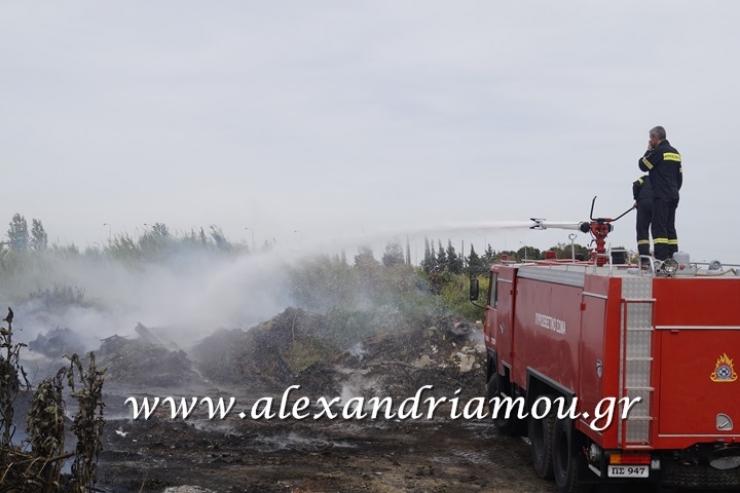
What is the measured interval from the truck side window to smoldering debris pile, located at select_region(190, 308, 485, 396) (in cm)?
412

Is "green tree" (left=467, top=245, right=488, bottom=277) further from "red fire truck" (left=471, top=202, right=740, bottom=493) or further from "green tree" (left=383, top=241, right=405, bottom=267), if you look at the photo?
"red fire truck" (left=471, top=202, right=740, bottom=493)

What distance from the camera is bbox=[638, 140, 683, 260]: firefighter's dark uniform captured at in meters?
10.1

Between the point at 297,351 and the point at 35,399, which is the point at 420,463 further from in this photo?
the point at 297,351

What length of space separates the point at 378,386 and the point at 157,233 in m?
19.5

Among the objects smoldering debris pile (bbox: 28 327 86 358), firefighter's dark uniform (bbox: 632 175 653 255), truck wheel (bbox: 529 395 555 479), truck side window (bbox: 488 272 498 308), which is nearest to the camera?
truck wheel (bbox: 529 395 555 479)

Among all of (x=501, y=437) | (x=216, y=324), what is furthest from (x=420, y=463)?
(x=216, y=324)

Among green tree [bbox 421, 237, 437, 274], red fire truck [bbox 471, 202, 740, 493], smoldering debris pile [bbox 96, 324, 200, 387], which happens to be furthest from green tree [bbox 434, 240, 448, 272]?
red fire truck [bbox 471, 202, 740, 493]

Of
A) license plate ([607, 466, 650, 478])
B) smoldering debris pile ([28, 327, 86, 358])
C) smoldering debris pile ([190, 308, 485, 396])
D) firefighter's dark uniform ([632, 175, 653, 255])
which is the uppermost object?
firefighter's dark uniform ([632, 175, 653, 255])

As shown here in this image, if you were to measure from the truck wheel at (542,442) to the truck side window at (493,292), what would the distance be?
9.24 feet

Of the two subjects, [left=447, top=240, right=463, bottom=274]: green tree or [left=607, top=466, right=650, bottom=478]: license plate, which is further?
[left=447, top=240, right=463, bottom=274]: green tree

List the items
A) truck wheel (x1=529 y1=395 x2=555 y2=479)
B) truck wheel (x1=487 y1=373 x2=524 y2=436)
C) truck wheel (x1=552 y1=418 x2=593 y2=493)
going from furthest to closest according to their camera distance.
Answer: truck wheel (x1=487 y1=373 x2=524 y2=436)
truck wheel (x1=529 y1=395 x2=555 y2=479)
truck wheel (x1=552 y1=418 x2=593 y2=493)

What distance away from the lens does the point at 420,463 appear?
10.7 meters

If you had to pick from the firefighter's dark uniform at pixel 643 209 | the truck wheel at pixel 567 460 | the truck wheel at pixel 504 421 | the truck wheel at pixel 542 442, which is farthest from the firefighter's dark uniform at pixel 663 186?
the truck wheel at pixel 504 421

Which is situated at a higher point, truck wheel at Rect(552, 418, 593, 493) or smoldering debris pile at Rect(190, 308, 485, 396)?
truck wheel at Rect(552, 418, 593, 493)
